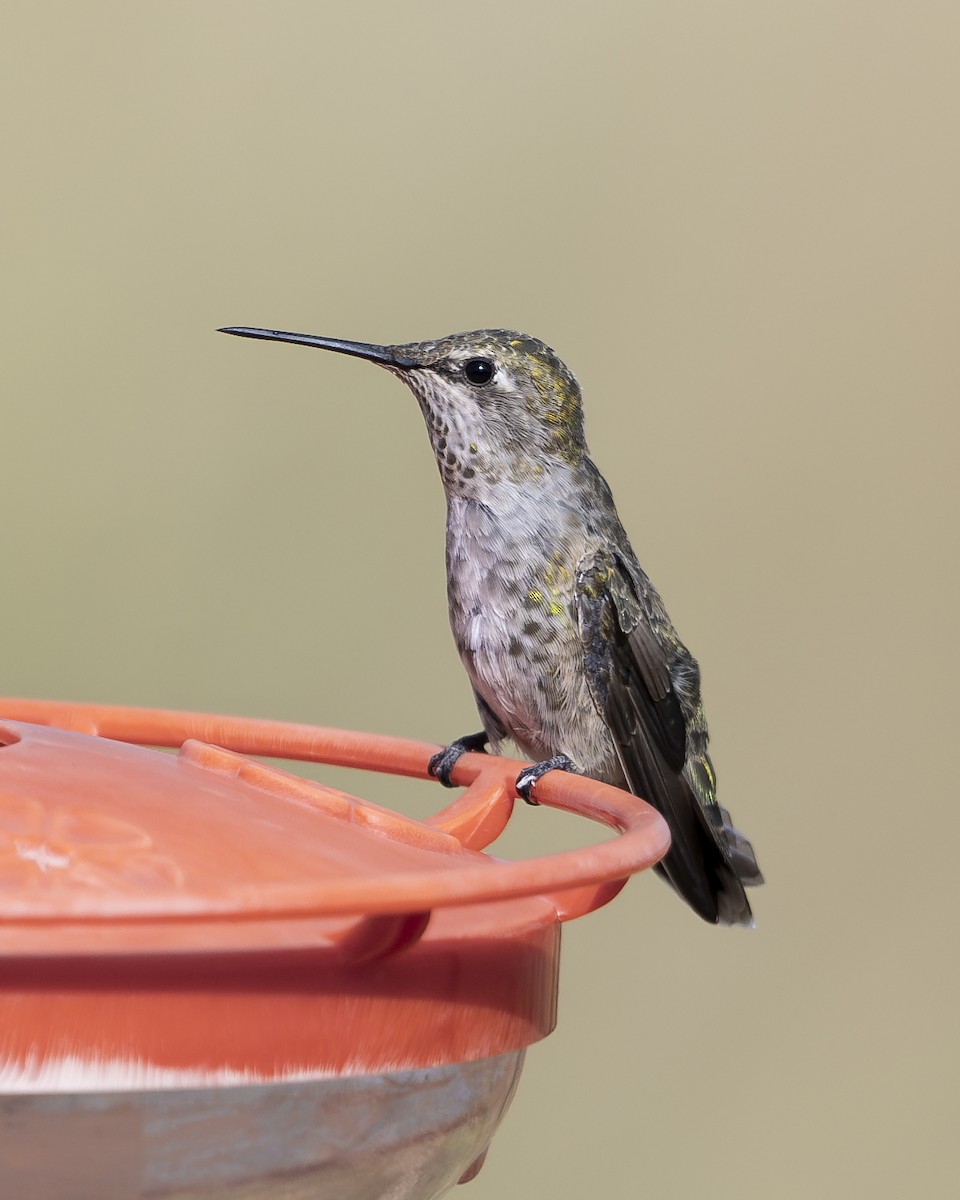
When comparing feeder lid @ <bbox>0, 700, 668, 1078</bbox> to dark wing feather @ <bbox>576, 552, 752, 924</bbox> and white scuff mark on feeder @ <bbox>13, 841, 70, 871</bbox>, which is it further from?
dark wing feather @ <bbox>576, 552, 752, 924</bbox>

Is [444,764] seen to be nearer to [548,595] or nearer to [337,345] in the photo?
[548,595]

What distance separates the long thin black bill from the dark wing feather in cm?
66

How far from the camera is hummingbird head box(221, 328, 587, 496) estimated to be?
3.98 m

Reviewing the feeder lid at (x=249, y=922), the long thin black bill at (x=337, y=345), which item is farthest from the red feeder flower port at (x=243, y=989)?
the long thin black bill at (x=337, y=345)

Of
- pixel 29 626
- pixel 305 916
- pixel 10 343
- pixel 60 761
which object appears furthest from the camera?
pixel 10 343

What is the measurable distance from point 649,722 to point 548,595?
1.48ft

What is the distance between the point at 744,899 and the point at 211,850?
9.09 feet

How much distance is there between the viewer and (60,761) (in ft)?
5.66

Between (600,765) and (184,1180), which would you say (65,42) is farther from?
(184,1180)

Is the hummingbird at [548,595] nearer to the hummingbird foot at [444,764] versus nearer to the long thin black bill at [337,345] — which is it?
the long thin black bill at [337,345]

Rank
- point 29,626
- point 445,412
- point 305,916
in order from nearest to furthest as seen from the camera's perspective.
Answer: point 305,916 → point 445,412 → point 29,626

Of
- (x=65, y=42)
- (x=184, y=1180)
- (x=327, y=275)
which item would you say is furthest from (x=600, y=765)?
(x=65, y=42)

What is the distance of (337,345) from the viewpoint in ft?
12.1

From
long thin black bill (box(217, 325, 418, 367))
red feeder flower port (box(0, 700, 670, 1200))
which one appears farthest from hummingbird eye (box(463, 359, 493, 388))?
red feeder flower port (box(0, 700, 670, 1200))
